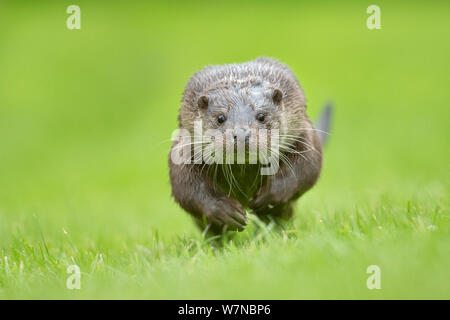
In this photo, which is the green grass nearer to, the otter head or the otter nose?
the otter nose

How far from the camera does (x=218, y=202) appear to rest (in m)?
5.27

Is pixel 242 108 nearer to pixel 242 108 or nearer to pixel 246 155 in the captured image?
pixel 242 108

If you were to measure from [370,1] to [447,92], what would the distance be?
6273mm

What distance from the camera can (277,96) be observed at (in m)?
5.25

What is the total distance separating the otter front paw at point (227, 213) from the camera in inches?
205

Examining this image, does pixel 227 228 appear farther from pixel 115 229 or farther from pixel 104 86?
pixel 104 86

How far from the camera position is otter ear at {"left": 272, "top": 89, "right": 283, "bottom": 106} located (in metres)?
5.23

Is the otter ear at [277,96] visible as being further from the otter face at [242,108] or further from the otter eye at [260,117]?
the otter eye at [260,117]

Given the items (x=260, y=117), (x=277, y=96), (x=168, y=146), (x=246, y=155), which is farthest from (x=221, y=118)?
(x=168, y=146)

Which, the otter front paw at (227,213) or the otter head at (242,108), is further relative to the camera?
the otter front paw at (227,213)

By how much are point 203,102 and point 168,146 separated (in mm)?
2036

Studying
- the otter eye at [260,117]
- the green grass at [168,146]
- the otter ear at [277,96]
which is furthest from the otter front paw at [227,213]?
the otter ear at [277,96]

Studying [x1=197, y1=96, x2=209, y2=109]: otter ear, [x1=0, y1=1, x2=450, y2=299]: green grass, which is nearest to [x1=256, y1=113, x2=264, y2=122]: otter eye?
[x1=197, y1=96, x2=209, y2=109]: otter ear

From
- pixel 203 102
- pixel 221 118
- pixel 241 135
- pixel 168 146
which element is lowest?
pixel 168 146
